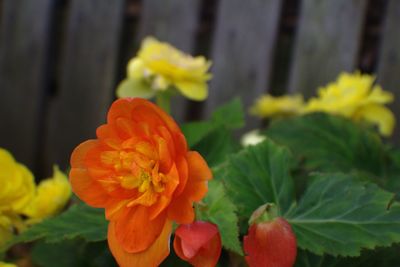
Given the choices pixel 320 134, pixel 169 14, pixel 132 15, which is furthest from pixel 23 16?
pixel 320 134

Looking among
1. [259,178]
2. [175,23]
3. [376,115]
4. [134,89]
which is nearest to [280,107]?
[376,115]

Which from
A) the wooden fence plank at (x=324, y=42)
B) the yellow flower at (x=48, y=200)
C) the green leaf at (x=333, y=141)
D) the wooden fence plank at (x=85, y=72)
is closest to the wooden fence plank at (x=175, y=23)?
the wooden fence plank at (x=85, y=72)

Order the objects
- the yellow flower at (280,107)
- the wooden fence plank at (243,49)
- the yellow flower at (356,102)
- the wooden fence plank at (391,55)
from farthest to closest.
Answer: the wooden fence plank at (243,49) < the wooden fence plank at (391,55) < the yellow flower at (280,107) < the yellow flower at (356,102)

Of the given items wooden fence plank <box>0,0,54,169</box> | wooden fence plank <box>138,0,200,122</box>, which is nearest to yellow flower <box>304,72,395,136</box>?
wooden fence plank <box>138,0,200,122</box>

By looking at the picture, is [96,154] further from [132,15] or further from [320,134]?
Result: [132,15]

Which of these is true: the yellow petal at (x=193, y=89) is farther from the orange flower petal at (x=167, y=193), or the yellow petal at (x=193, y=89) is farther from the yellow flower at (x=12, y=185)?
the orange flower petal at (x=167, y=193)

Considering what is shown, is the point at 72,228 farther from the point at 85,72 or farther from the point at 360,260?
the point at 85,72
